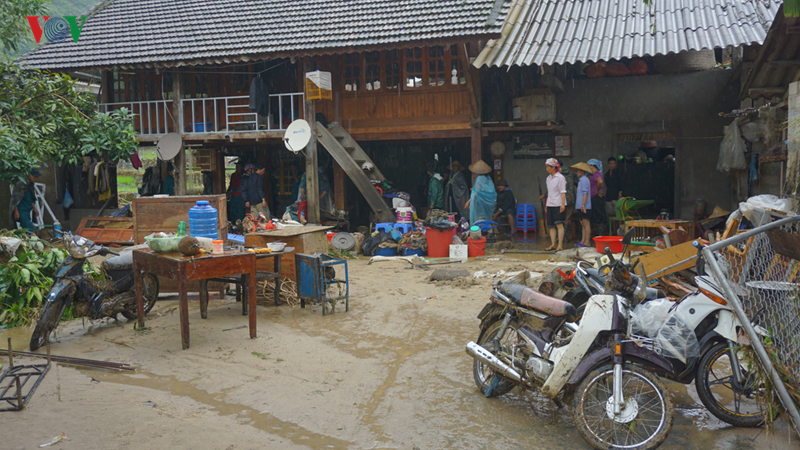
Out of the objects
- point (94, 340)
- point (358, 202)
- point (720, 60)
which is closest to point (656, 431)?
point (94, 340)

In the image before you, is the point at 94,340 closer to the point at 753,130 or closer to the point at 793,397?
the point at 793,397

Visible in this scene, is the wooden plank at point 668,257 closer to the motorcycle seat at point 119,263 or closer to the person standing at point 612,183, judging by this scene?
the motorcycle seat at point 119,263

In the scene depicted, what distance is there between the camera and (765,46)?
7.51 m

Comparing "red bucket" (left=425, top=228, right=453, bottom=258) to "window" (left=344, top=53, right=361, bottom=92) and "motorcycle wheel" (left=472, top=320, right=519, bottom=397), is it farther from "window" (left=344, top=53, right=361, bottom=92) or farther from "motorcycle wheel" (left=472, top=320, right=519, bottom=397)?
"motorcycle wheel" (left=472, top=320, right=519, bottom=397)

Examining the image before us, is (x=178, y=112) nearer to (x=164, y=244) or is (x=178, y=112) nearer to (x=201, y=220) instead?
(x=201, y=220)

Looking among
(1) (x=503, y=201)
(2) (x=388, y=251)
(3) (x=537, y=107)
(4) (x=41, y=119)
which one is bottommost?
(2) (x=388, y=251)

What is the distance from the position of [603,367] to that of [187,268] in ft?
12.7

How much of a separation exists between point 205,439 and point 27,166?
9.21 m

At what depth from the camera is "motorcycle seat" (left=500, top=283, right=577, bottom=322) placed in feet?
14.0

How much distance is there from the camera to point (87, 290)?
249 inches

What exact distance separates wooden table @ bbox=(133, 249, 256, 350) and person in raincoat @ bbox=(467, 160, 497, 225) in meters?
7.38

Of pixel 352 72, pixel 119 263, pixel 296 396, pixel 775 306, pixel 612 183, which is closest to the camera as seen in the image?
pixel 775 306

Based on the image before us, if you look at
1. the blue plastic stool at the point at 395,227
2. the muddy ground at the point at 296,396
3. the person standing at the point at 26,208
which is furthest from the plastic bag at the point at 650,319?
the person standing at the point at 26,208

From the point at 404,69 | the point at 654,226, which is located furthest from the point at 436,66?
the point at 654,226
